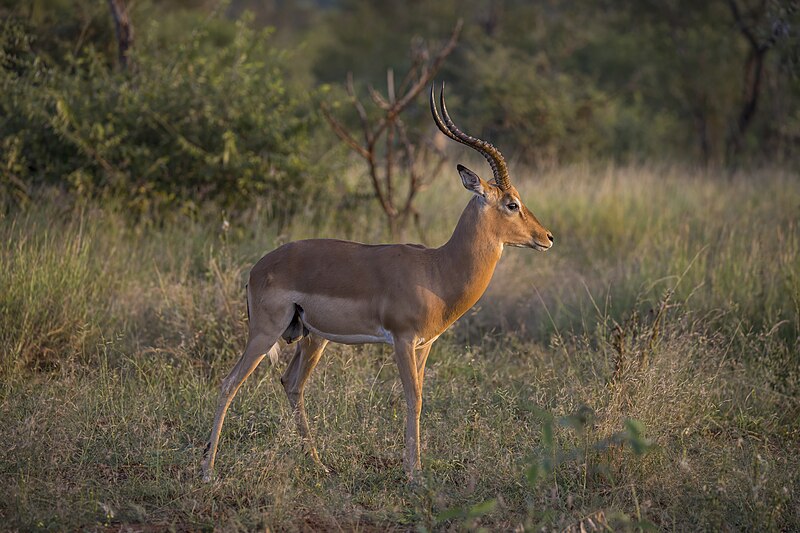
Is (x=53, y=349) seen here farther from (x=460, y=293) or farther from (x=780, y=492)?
(x=780, y=492)

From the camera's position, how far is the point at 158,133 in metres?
9.01

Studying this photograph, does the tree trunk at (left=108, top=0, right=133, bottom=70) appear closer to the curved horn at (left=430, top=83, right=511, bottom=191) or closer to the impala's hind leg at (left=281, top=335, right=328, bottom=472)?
the impala's hind leg at (left=281, top=335, right=328, bottom=472)

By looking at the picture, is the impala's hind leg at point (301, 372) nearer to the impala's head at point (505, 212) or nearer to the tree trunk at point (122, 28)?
the impala's head at point (505, 212)

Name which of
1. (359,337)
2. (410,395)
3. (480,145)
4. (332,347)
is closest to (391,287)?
(359,337)

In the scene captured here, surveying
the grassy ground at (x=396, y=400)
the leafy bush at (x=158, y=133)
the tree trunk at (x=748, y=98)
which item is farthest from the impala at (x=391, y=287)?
the tree trunk at (x=748, y=98)

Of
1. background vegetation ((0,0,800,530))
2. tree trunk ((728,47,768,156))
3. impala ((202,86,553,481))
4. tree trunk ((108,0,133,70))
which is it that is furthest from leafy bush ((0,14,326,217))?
tree trunk ((728,47,768,156))

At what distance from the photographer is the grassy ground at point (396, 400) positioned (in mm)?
4395

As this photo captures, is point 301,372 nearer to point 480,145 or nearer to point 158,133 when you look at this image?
point 480,145

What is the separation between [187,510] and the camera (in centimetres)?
435

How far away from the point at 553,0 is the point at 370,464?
1625 centimetres

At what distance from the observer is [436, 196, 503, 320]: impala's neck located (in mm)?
4934

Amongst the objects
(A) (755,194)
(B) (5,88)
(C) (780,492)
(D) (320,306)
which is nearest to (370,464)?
(D) (320,306)

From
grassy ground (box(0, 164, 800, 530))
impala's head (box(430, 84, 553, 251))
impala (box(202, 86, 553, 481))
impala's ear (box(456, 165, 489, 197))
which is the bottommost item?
grassy ground (box(0, 164, 800, 530))

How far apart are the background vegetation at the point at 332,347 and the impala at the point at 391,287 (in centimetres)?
46
